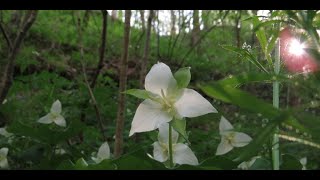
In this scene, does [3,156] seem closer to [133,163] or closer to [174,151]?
[174,151]

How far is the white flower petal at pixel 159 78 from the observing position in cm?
54

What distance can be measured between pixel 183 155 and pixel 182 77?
140 mm

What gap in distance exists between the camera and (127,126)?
2.20 metres

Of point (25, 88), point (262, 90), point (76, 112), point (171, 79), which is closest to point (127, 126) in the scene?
point (76, 112)

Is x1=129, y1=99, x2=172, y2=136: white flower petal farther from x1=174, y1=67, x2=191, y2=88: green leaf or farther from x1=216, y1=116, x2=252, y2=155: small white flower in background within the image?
x1=216, y1=116, x2=252, y2=155: small white flower in background

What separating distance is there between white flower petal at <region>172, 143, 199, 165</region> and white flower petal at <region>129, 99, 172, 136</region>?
0.11m

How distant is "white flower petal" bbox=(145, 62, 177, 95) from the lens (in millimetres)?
540

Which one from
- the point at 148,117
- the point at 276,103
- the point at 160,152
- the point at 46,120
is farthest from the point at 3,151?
the point at 276,103

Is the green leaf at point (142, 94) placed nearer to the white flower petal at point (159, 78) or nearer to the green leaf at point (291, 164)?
the white flower petal at point (159, 78)

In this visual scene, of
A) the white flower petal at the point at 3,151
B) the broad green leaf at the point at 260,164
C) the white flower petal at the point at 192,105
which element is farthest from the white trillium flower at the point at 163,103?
the white flower petal at the point at 3,151

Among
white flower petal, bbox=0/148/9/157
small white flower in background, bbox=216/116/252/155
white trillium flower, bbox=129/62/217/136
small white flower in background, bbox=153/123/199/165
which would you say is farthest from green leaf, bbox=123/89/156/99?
white flower petal, bbox=0/148/9/157

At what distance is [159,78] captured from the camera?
0.54 metres
